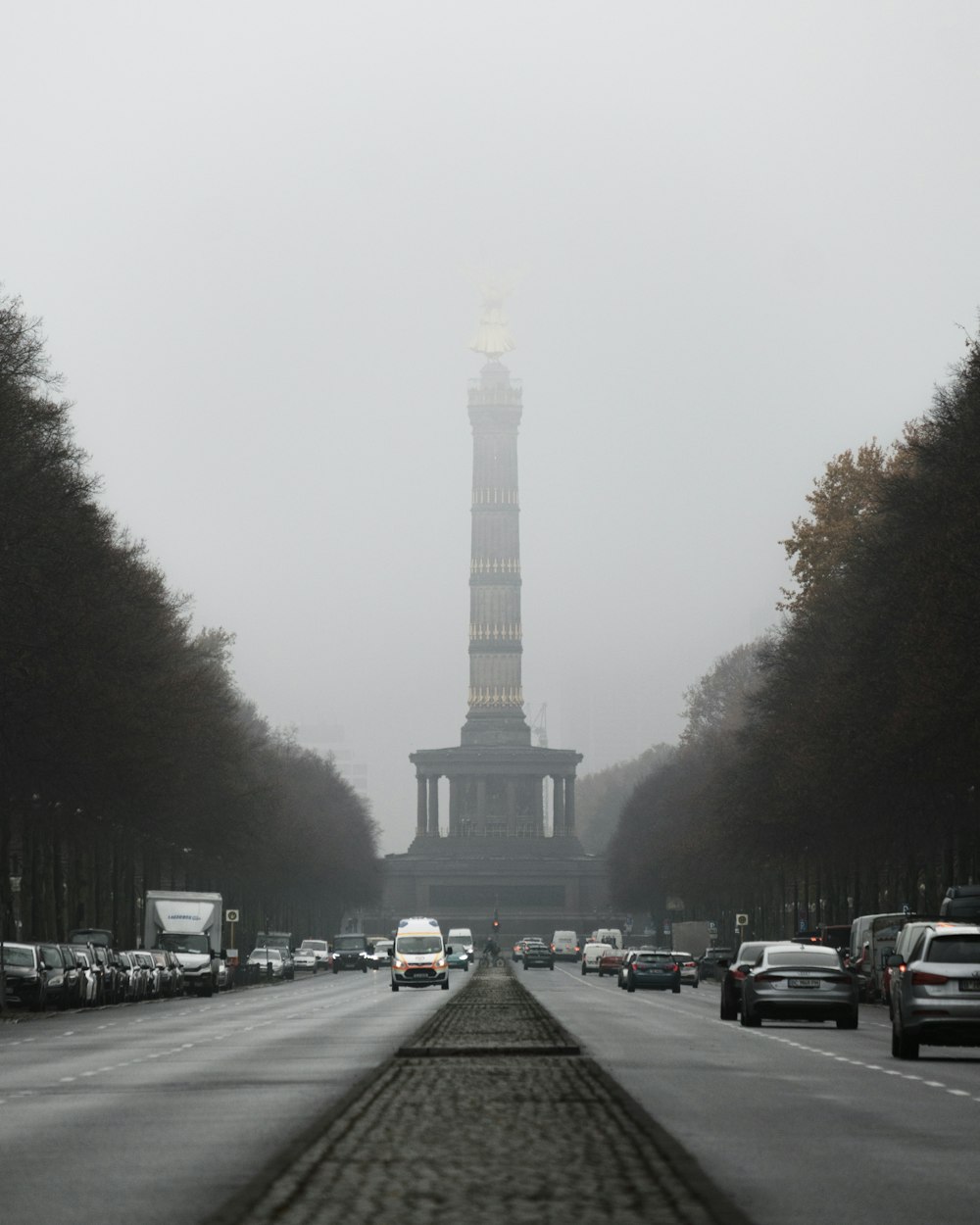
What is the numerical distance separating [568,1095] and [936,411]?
155ft

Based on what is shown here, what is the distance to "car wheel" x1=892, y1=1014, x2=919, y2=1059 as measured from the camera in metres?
33.3

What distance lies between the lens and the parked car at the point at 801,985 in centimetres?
4341

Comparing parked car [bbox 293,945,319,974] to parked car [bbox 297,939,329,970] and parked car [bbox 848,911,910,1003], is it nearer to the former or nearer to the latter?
parked car [bbox 297,939,329,970]

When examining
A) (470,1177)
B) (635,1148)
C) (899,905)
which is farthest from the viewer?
(899,905)

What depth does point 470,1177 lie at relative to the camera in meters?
15.0

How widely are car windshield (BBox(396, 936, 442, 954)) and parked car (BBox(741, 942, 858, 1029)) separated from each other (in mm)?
41242

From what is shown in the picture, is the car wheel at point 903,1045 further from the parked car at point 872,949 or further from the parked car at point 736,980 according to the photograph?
the parked car at point 872,949

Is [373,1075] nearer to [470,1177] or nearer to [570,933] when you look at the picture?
[470,1177]

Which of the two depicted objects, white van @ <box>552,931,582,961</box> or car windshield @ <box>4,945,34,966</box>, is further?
white van @ <box>552,931,582,961</box>

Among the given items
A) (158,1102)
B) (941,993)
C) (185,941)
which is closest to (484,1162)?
(158,1102)

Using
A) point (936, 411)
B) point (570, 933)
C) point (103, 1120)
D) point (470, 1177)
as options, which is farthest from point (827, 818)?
point (570, 933)

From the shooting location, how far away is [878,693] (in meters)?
64.1

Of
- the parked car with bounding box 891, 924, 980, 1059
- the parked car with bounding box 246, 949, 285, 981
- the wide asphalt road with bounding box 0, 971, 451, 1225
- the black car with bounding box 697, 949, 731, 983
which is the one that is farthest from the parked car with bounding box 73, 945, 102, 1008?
the parked car with bounding box 246, 949, 285, 981

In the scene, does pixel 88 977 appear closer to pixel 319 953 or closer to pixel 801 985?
pixel 801 985
